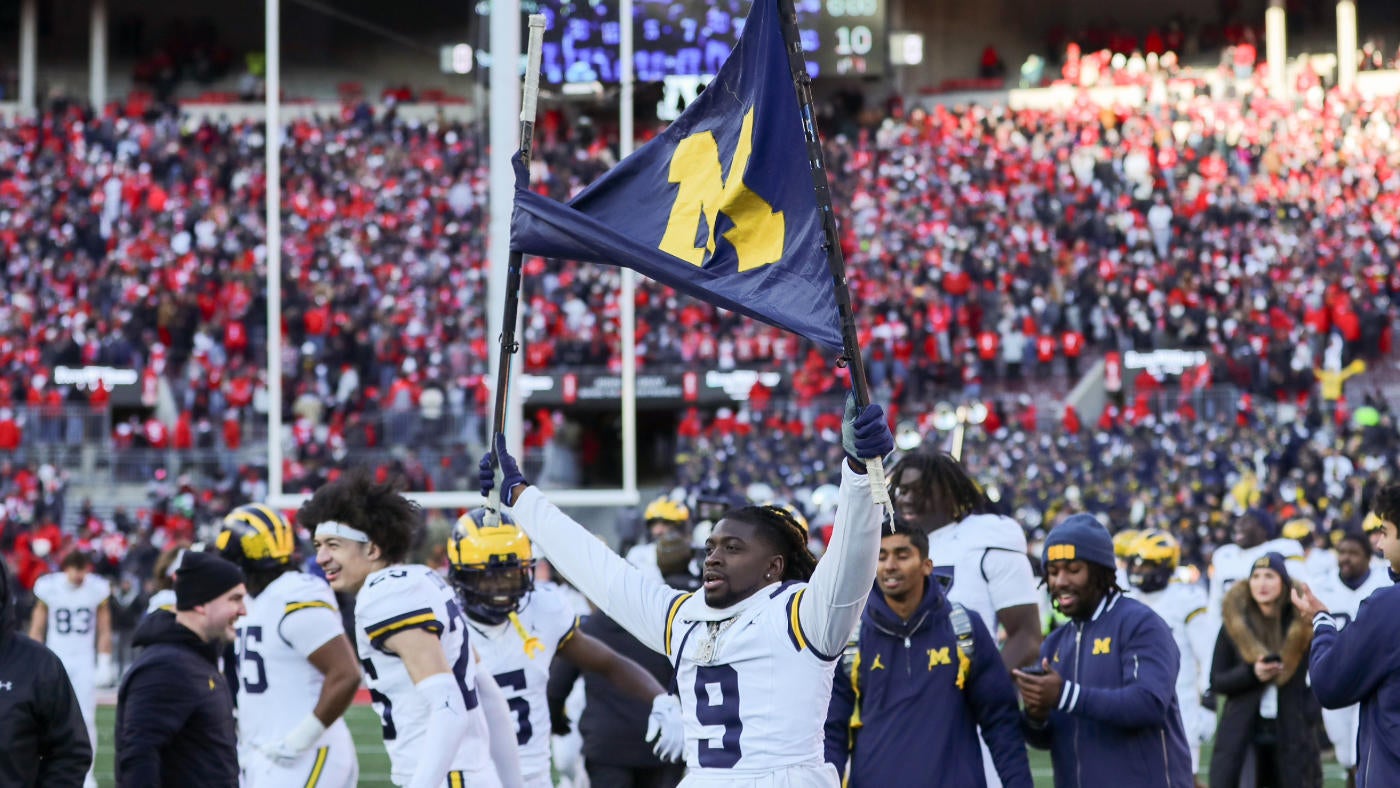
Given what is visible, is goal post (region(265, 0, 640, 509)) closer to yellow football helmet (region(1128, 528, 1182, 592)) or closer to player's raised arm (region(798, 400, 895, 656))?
yellow football helmet (region(1128, 528, 1182, 592))

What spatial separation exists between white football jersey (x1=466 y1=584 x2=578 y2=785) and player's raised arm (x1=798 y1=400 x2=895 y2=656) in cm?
236

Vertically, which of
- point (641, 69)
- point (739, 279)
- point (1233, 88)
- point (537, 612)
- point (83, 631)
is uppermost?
point (1233, 88)

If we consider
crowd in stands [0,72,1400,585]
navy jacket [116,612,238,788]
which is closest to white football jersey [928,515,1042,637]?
navy jacket [116,612,238,788]

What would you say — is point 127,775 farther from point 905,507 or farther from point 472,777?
point 905,507

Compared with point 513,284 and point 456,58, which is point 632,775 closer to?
point 513,284

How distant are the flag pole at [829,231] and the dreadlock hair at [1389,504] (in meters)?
1.62

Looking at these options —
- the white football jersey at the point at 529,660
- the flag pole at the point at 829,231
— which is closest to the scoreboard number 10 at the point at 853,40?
the white football jersey at the point at 529,660

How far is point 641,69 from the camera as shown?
471 inches

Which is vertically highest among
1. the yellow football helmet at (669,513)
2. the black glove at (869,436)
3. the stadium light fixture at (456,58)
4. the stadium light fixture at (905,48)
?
the stadium light fixture at (905,48)

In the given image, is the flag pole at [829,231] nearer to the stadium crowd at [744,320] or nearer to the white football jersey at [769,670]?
the white football jersey at [769,670]

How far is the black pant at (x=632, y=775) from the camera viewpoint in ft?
22.5

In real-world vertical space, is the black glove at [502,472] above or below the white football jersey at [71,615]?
above

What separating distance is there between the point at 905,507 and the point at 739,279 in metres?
1.59

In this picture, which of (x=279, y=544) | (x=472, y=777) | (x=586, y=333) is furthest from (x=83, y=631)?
(x=586, y=333)
